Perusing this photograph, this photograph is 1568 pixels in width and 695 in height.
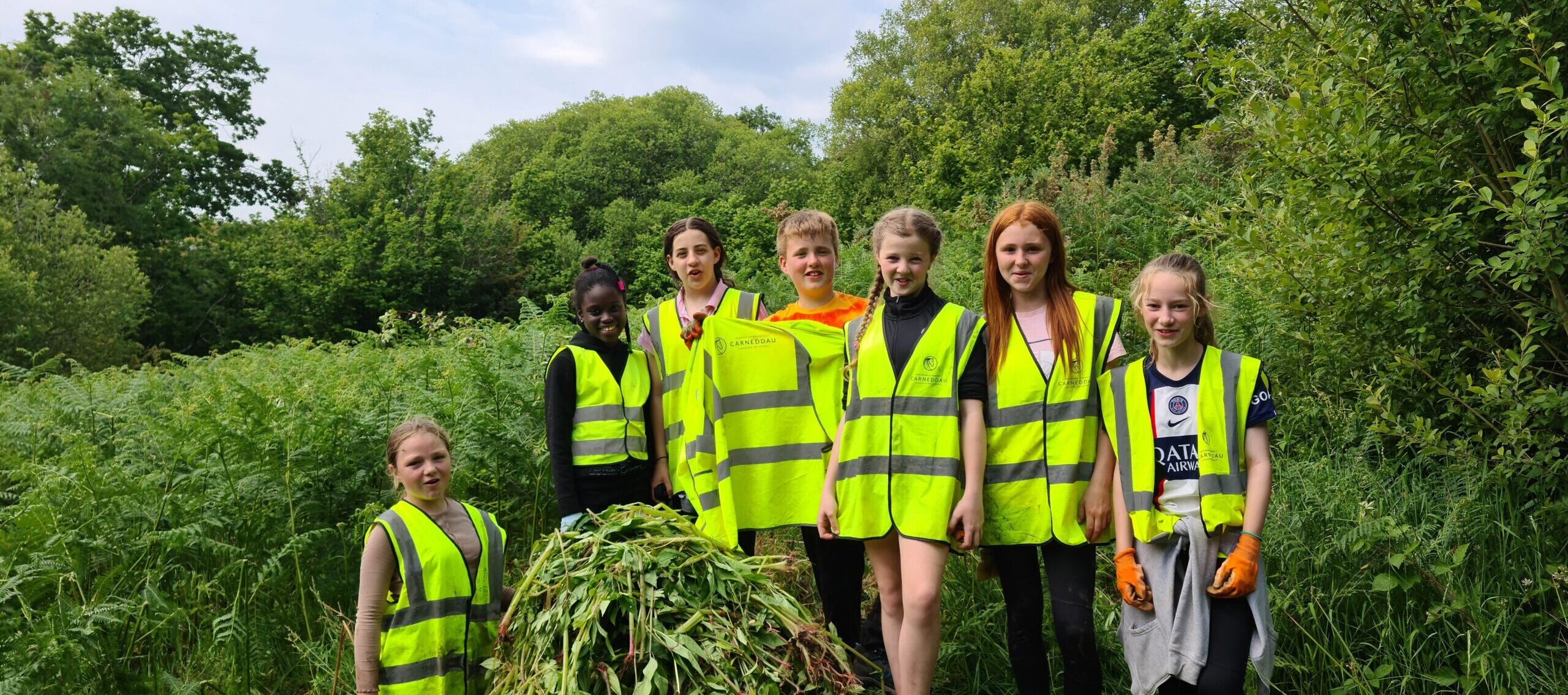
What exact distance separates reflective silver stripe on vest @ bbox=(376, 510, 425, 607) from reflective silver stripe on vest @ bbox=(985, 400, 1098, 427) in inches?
85.4

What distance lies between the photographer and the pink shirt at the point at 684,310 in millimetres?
4371

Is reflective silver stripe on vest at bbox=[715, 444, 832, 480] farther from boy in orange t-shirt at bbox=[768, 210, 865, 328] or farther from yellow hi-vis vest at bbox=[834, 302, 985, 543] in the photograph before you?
boy in orange t-shirt at bbox=[768, 210, 865, 328]

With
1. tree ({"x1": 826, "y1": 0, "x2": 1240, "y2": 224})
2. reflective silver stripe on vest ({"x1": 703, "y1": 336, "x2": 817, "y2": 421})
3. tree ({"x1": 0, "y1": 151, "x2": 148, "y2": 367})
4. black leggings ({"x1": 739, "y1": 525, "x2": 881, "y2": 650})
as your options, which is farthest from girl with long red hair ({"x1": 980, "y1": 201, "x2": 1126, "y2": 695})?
tree ({"x1": 0, "y1": 151, "x2": 148, "y2": 367})

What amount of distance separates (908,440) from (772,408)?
29.9 inches

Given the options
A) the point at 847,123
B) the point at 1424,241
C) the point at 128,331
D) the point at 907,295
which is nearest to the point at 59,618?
the point at 907,295

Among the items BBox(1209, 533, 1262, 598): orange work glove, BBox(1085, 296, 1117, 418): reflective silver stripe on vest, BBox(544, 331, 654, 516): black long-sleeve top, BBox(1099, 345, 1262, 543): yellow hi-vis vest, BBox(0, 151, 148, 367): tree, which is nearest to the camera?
BBox(1209, 533, 1262, 598): orange work glove

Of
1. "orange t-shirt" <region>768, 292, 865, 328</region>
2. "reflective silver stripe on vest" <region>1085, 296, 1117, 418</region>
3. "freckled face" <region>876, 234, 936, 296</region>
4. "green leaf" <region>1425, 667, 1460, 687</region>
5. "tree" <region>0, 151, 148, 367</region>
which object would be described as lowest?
"green leaf" <region>1425, 667, 1460, 687</region>

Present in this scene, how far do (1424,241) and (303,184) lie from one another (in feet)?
114

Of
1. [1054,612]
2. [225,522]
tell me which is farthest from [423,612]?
[1054,612]

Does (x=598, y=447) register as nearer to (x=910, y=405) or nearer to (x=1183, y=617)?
(x=910, y=405)

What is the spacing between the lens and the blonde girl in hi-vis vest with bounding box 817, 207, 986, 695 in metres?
3.41

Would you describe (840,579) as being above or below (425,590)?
below

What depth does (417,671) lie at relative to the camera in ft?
11.1

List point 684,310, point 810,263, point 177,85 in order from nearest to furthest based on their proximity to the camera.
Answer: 1. point 810,263
2. point 684,310
3. point 177,85
